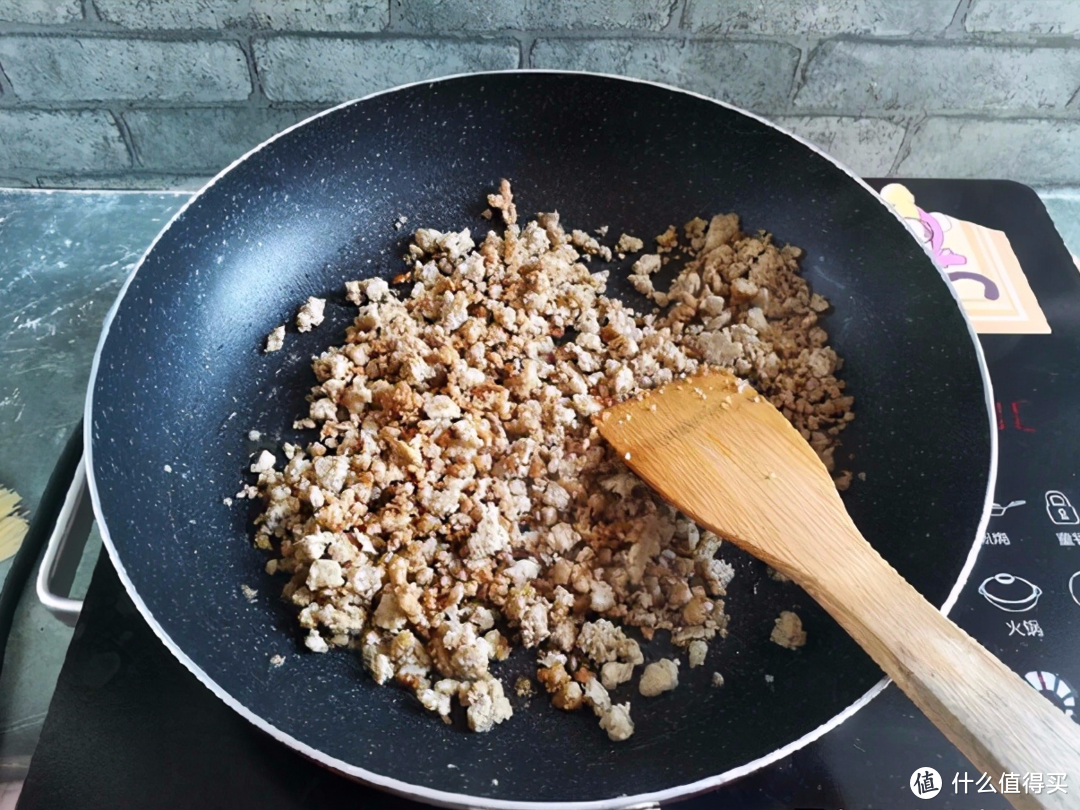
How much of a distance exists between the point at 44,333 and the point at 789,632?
3.26 feet

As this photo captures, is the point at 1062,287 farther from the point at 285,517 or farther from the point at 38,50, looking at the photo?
the point at 38,50

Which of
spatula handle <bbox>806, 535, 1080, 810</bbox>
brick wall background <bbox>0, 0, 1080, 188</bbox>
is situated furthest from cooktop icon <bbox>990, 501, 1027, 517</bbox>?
brick wall background <bbox>0, 0, 1080, 188</bbox>

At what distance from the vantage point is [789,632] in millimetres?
812

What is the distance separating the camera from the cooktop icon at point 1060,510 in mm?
882

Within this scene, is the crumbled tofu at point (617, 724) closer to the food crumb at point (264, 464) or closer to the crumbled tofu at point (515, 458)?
the crumbled tofu at point (515, 458)

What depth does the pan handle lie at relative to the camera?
81 centimetres

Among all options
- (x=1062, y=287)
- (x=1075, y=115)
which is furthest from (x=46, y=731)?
(x=1075, y=115)

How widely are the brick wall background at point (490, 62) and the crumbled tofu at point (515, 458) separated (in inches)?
11.7

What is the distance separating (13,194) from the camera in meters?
1.21

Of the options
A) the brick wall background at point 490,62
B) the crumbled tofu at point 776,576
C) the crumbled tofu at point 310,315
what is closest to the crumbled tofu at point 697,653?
the crumbled tofu at point 776,576

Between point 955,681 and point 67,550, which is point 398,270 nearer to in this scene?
point 67,550

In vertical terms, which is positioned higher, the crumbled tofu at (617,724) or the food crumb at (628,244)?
the food crumb at (628,244)

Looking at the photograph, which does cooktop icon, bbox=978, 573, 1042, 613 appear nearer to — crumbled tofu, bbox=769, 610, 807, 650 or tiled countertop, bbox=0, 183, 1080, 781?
crumbled tofu, bbox=769, 610, 807, 650

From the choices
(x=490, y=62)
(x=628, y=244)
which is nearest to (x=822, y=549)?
(x=628, y=244)
